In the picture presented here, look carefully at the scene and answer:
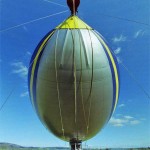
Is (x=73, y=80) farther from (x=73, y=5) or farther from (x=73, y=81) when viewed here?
(x=73, y=5)

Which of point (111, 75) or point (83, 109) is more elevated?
point (111, 75)

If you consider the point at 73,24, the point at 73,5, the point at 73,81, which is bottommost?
the point at 73,81

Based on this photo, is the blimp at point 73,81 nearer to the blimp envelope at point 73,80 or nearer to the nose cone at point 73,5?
the blimp envelope at point 73,80

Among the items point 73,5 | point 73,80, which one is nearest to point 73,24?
point 73,5

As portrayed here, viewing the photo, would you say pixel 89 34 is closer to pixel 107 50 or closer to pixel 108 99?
pixel 107 50

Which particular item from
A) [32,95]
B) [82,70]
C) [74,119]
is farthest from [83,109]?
[32,95]

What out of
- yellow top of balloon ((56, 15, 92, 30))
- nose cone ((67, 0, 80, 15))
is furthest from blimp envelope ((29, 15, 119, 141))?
nose cone ((67, 0, 80, 15))

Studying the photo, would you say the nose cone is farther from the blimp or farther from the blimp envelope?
the blimp envelope

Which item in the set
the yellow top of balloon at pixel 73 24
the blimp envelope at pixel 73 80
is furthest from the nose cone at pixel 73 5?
the blimp envelope at pixel 73 80
